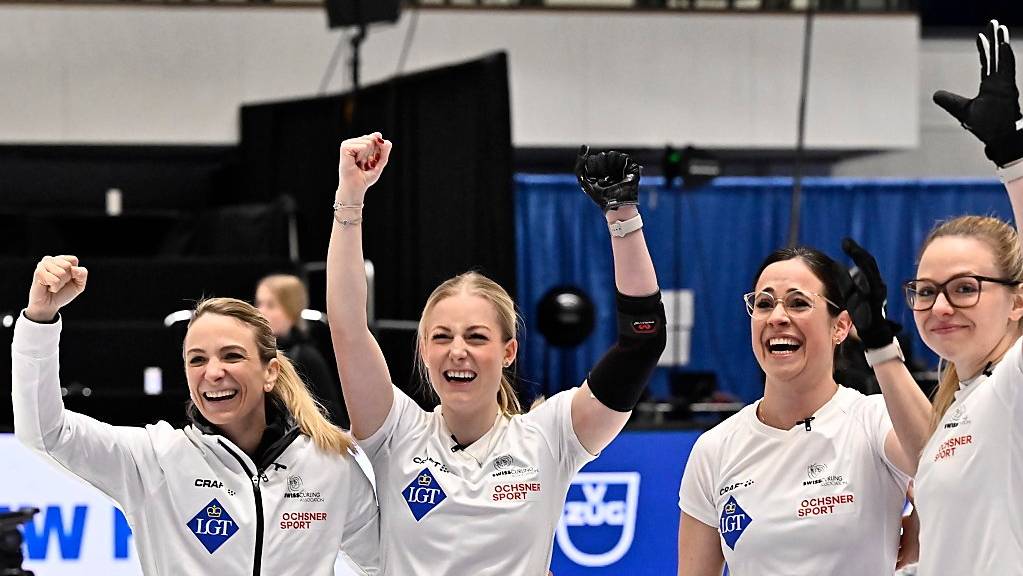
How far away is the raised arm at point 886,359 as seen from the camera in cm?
285

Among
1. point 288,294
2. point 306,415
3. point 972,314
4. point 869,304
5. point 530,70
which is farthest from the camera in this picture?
point 530,70

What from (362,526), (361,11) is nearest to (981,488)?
(362,526)

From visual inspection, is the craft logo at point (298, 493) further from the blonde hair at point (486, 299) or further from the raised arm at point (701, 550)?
the raised arm at point (701, 550)

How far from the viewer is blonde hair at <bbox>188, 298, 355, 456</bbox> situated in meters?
3.28

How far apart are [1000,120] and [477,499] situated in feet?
4.71

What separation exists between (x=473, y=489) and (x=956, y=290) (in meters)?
1.19

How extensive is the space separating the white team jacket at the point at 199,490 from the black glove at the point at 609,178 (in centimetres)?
95

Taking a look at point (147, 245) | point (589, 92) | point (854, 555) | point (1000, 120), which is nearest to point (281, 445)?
point (854, 555)

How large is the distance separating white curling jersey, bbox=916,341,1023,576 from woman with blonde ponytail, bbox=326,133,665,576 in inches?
29.2

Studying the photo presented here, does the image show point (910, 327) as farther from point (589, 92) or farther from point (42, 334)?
point (42, 334)

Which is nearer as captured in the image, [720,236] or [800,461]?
[800,461]

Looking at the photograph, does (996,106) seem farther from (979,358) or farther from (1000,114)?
(979,358)

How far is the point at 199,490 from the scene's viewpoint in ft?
10.3

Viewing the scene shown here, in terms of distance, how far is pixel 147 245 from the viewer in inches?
419
